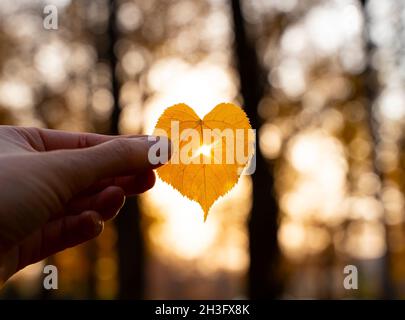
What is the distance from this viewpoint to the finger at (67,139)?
1762 millimetres

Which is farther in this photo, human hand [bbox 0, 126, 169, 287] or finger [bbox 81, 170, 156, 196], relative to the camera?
finger [bbox 81, 170, 156, 196]

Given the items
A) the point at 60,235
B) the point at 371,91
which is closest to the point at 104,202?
the point at 60,235

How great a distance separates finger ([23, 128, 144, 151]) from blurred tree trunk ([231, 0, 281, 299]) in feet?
14.6

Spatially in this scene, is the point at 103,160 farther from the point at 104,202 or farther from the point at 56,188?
the point at 104,202

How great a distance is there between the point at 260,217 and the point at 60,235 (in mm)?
4745

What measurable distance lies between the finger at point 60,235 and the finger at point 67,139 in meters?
0.26

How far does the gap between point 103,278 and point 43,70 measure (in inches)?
202

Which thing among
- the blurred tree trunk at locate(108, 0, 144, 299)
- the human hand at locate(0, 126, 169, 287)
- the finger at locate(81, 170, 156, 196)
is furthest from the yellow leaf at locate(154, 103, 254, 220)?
the blurred tree trunk at locate(108, 0, 144, 299)

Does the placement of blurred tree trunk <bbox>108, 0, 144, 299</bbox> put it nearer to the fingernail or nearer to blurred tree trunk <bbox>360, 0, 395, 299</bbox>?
blurred tree trunk <bbox>360, 0, 395, 299</bbox>

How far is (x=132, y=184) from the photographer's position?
66.7 inches

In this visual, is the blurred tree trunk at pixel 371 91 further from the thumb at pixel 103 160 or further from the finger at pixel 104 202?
the thumb at pixel 103 160

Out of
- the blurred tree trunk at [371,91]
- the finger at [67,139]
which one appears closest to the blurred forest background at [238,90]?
the blurred tree trunk at [371,91]

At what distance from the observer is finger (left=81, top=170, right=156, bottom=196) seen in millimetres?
1674
